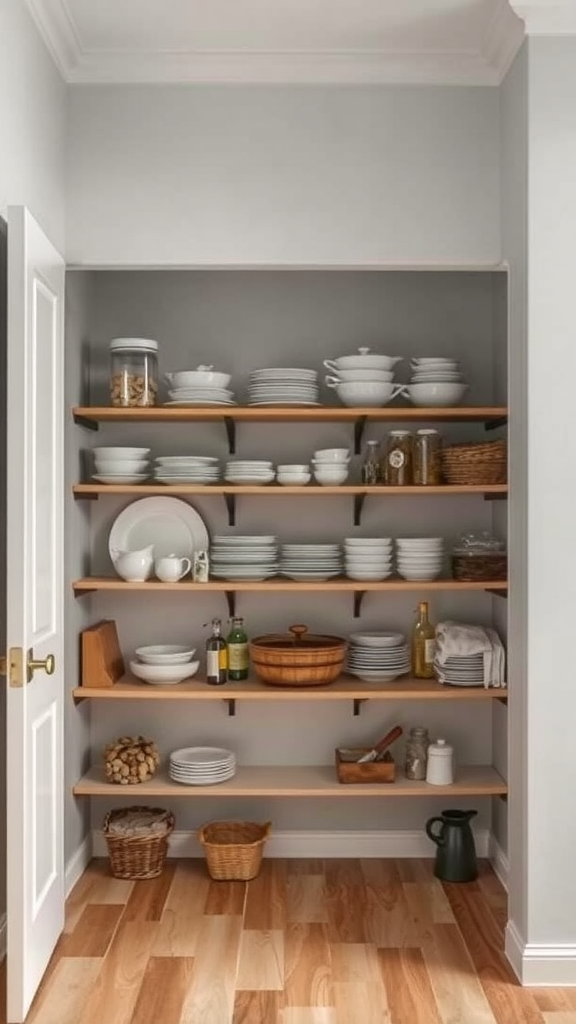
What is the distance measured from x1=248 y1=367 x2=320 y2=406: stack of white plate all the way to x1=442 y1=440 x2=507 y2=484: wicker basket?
0.54 m

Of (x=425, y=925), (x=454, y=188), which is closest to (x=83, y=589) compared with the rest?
(x=425, y=925)

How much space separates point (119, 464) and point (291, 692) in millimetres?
1028

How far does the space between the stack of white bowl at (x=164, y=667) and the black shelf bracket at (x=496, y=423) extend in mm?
1397

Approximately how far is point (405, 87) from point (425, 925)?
2766mm

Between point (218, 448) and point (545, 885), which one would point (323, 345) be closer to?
point (218, 448)

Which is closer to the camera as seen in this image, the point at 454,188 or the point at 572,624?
the point at 572,624

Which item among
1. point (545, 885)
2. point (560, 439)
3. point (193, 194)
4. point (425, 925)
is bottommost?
point (425, 925)

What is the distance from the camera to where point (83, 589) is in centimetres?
398

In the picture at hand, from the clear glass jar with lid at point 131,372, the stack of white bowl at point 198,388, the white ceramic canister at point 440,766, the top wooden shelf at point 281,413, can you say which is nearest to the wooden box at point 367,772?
the white ceramic canister at point 440,766

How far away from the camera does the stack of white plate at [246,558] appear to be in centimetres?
404

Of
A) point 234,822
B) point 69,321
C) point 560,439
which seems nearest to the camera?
point 560,439

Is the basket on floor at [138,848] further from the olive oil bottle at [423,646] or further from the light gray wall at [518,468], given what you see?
the light gray wall at [518,468]

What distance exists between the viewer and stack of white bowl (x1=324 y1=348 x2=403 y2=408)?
3.94 metres

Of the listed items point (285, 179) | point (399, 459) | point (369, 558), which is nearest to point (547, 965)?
point (369, 558)
